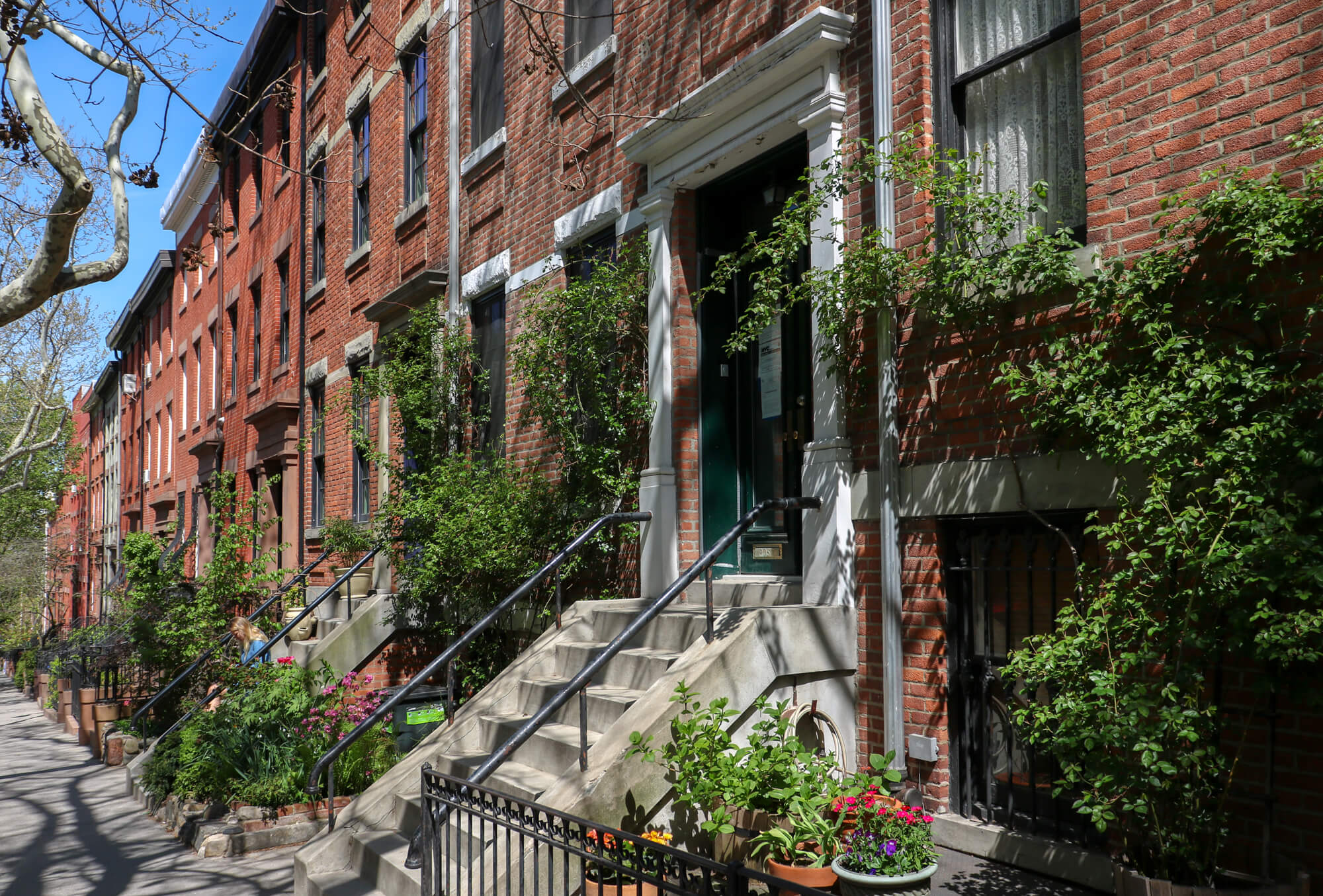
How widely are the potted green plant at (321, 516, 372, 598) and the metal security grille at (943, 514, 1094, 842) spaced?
7.31 metres

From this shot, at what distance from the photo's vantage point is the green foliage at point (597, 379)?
866 cm

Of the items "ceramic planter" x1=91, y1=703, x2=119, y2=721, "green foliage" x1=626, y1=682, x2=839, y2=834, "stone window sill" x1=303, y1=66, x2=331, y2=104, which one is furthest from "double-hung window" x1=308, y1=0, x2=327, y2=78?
"green foliage" x1=626, y1=682, x2=839, y2=834

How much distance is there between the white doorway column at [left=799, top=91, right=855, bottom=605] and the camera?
645 cm

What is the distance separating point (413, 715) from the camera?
342 inches

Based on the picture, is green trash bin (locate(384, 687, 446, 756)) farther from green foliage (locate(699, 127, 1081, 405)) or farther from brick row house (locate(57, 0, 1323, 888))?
green foliage (locate(699, 127, 1081, 405))

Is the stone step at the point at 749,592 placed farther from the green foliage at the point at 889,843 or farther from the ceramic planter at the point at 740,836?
the green foliage at the point at 889,843

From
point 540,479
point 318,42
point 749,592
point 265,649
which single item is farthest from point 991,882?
point 318,42

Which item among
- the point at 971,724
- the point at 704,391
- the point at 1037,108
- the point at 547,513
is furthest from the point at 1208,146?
the point at 547,513

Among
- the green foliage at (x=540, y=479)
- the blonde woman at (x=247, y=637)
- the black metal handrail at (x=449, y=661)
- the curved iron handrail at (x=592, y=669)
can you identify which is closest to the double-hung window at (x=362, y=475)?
the blonde woman at (x=247, y=637)

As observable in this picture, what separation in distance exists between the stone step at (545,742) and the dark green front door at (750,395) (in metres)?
1.87

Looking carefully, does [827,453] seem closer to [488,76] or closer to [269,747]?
[269,747]

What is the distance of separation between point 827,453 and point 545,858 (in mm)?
2853

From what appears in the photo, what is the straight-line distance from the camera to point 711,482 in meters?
8.23

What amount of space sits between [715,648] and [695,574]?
0.48 metres
